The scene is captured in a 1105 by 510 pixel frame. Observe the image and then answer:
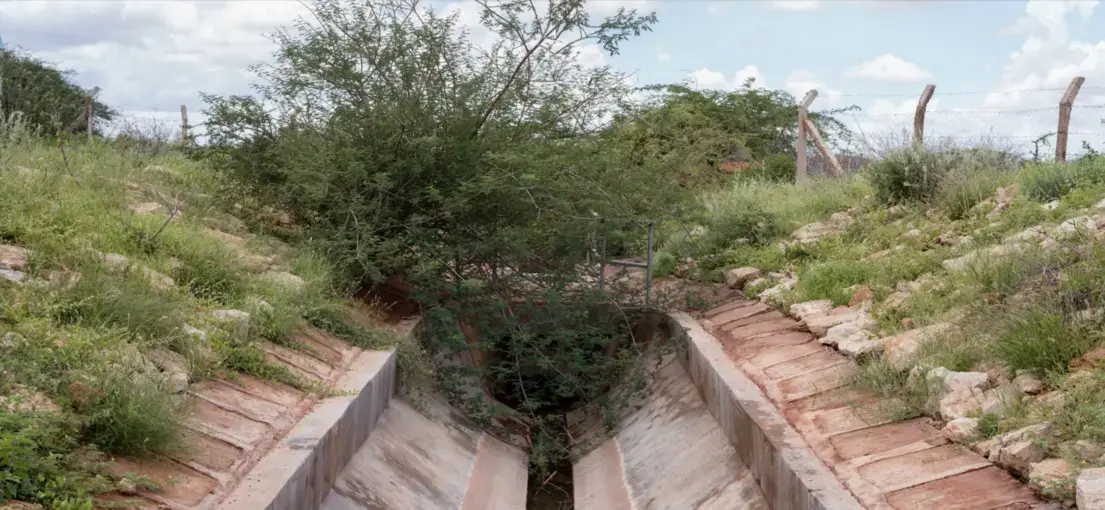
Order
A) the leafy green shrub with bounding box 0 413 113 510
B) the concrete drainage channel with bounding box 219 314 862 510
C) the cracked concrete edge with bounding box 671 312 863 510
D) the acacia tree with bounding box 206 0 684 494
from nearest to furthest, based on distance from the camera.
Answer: the leafy green shrub with bounding box 0 413 113 510
the cracked concrete edge with bounding box 671 312 863 510
the concrete drainage channel with bounding box 219 314 862 510
the acacia tree with bounding box 206 0 684 494

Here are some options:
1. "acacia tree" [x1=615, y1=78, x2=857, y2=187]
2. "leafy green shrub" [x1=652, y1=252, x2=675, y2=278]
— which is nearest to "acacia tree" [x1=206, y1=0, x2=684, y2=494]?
"leafy green shrub" [x1=652, y1=252, x2=675, y2=278]

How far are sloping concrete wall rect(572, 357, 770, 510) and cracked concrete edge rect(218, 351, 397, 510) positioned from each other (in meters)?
1.98

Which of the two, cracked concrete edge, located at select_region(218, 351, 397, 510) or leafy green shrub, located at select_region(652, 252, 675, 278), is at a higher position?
leafy green shrub, located at select_region(652, 252, 675, 278)

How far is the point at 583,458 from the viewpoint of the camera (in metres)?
9.70

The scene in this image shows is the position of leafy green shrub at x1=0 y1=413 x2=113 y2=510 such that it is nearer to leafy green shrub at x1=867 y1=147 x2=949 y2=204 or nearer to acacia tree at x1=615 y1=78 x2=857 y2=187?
leafy green shrub at x1=867 y1=147 x2=949 y2=204

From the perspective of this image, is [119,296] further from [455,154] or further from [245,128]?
[245,128]

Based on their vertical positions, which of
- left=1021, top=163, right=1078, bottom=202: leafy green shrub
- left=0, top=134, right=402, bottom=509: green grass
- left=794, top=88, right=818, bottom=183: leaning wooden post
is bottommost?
left=0, top=134, right=402, bottom=509: green grass

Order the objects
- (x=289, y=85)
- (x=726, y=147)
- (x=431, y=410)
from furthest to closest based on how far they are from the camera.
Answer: (x=726, y=147) < (x=289, y=85) < (x=431, y=410)

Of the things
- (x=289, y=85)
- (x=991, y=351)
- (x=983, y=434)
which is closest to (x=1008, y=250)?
(x=991, y=351)

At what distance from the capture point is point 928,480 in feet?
17.5

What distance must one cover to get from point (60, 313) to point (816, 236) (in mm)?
8664

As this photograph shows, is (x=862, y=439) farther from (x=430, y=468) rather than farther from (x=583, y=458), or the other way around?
(x=583, y=458)

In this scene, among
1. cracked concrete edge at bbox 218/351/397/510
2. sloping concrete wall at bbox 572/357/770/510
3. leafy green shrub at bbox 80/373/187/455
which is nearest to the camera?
leafy green shrub at bbox 80/373/187/455

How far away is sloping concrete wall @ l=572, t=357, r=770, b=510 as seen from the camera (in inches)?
289
